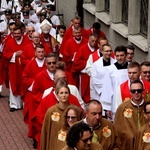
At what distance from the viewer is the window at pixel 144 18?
17.7 m

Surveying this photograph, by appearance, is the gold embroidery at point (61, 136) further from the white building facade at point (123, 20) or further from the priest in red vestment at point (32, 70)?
the white building facade at point (123, 20)

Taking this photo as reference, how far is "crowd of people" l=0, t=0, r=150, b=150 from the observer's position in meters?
10.5

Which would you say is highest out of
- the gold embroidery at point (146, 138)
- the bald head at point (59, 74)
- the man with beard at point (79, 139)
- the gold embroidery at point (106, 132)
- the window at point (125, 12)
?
the man with beard at point (79, 139)

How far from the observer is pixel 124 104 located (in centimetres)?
1166

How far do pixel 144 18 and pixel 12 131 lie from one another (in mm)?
4095

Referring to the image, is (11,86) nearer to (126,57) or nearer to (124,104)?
(126,57)

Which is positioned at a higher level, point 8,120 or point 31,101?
point 31,101

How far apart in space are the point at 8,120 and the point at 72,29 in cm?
325

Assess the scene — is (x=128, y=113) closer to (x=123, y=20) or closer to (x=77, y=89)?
(x=77, y=89)

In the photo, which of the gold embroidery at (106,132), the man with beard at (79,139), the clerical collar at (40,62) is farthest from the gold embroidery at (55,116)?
the clerical collar at (40,62)

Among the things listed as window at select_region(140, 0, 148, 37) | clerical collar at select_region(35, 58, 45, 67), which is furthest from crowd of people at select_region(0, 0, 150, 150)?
window at select_region(140, 0, 148, 37)

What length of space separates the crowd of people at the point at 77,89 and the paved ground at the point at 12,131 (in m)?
0.24

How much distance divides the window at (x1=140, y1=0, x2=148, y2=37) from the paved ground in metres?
3.21

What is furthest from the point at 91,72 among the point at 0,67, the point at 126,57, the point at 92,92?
the point at 0,67
